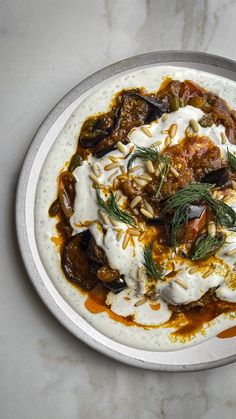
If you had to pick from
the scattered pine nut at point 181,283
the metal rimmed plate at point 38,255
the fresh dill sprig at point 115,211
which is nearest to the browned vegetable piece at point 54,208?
the metal rimmed plate at point 38,255

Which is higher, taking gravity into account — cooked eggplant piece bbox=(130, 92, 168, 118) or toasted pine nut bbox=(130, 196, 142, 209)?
cooked eggplant piece bbox=(130, 92, 168, 118)

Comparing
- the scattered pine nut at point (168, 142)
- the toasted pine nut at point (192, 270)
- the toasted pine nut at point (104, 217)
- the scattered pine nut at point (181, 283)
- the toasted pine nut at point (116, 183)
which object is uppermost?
the scattered pine nut at point (168, 142)

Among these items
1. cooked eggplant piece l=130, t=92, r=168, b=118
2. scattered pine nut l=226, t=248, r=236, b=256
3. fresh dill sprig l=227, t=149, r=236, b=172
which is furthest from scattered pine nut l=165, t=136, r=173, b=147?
scattered pine nut l=226, t=248, r=236, b=256

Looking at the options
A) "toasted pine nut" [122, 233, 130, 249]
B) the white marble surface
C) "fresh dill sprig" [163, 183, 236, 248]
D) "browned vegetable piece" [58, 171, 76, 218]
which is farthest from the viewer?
the white marble surface

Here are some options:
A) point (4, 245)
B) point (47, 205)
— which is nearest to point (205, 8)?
point (47, 205)

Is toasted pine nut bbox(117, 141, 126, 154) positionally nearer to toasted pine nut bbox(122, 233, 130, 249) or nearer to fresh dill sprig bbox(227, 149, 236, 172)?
toasted pine nut bbox(122, 233, 130, 249)

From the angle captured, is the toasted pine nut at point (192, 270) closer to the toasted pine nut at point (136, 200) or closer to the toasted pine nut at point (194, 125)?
the toasted pine nut at point (136, 200)

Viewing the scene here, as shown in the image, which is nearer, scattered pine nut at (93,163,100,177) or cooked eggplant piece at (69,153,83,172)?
scattered pine nut at (93,163,100,177)

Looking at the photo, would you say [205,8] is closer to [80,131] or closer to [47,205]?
[80,131]
